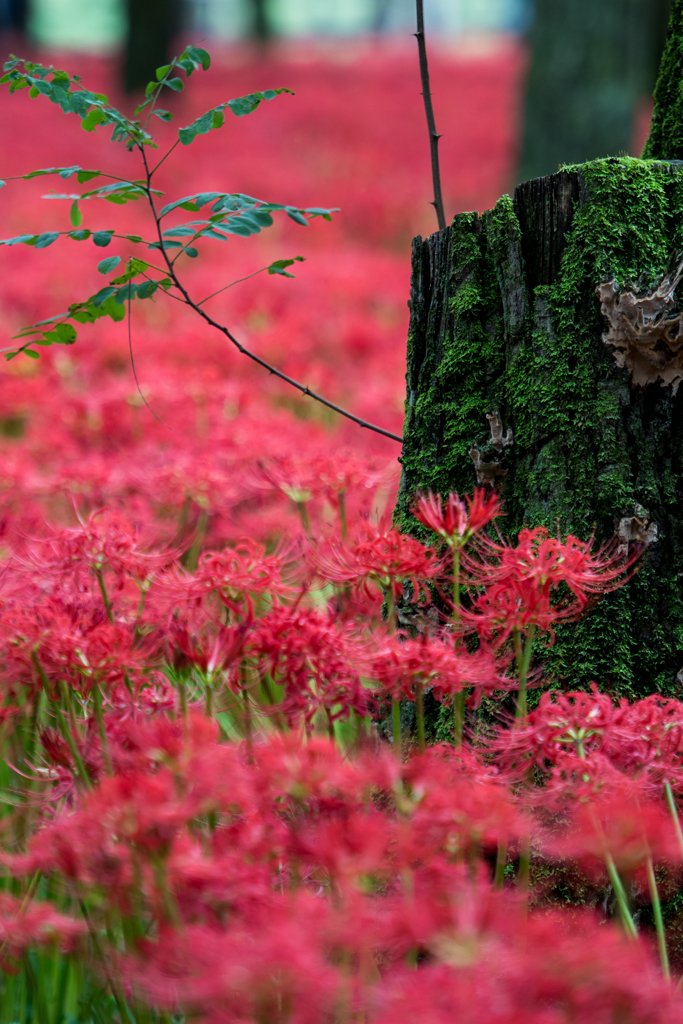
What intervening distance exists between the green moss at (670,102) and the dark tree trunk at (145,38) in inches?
552

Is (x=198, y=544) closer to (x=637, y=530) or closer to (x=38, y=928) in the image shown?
(x=637, y=530)

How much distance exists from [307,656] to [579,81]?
712 centimetres

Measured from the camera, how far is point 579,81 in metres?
7.11

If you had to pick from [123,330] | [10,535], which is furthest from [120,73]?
[10,535]

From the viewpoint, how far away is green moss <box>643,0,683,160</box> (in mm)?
2012

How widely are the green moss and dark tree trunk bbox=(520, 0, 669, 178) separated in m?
5.40

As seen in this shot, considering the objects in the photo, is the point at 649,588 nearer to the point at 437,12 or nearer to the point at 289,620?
the point at 289,620

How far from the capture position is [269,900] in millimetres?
896

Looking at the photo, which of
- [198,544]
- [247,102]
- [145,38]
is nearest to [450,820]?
[247,102]

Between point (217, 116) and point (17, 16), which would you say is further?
point (17, 16)

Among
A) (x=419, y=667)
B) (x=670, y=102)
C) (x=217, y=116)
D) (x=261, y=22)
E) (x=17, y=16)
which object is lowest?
(x=419, y=667)

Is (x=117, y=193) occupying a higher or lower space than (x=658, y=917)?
higher

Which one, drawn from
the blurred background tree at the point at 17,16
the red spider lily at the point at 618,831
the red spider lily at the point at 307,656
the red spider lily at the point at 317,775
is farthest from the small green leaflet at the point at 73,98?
the blurred background tree at the point at 17,16

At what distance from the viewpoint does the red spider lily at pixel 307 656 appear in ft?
4.02
